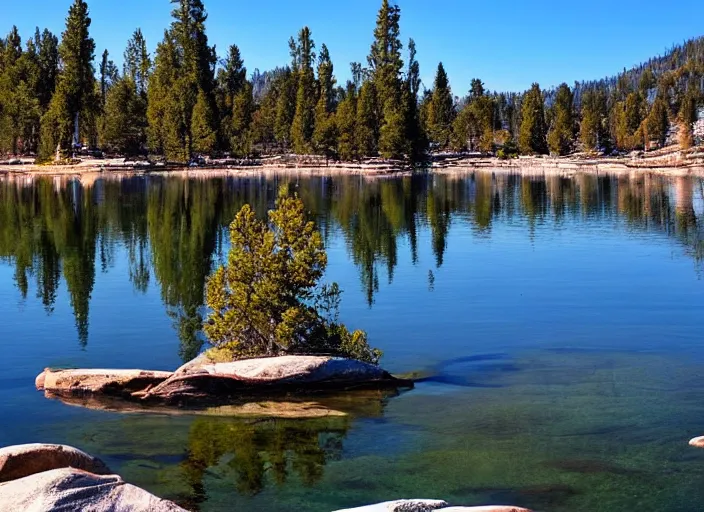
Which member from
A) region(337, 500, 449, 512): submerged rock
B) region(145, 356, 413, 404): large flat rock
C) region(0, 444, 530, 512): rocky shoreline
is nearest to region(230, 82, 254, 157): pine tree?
region(145, 356, 413, 404): large flat rock

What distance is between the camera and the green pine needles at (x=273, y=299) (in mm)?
16828

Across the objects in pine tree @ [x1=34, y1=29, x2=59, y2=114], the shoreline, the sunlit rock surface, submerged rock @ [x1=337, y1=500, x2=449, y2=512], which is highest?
pine tree @ [x1=34, y1=29, x2=59, y2=114]

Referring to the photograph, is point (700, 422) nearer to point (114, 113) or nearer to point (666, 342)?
point (666, 342)

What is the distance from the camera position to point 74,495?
7.72 meters

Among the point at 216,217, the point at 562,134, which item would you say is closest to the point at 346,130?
the point at 562,134

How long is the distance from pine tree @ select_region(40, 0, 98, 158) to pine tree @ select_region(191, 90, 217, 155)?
1432 cm

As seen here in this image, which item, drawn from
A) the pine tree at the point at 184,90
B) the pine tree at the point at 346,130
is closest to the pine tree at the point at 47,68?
the pine tree at the point at 184,90

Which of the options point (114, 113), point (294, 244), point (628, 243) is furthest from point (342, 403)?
point (114, 113)

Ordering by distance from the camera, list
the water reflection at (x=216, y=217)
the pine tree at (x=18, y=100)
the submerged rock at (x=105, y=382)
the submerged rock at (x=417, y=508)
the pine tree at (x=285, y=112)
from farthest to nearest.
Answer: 1. the pine tree at (x=285, y=112)
2. the pine tree at (x=18, y=100)
3. the water reflection at (x=216, y=217)
4. the submerged rock at (x=105, y=382)
5. the submerged rock at (x=417, y=508)

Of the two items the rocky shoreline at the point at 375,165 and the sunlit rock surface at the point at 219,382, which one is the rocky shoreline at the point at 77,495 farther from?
the rocky shoreline at the point at 375,165

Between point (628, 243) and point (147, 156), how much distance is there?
8689cm

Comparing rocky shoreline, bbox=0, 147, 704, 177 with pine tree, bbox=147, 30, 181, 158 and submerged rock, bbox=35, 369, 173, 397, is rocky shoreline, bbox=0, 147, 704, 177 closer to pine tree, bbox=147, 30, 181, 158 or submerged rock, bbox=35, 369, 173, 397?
pine tree, bbox=147, 30, 181, 158

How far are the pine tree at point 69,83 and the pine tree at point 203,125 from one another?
14.3 meters

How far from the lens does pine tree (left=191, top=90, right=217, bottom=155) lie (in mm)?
107688
